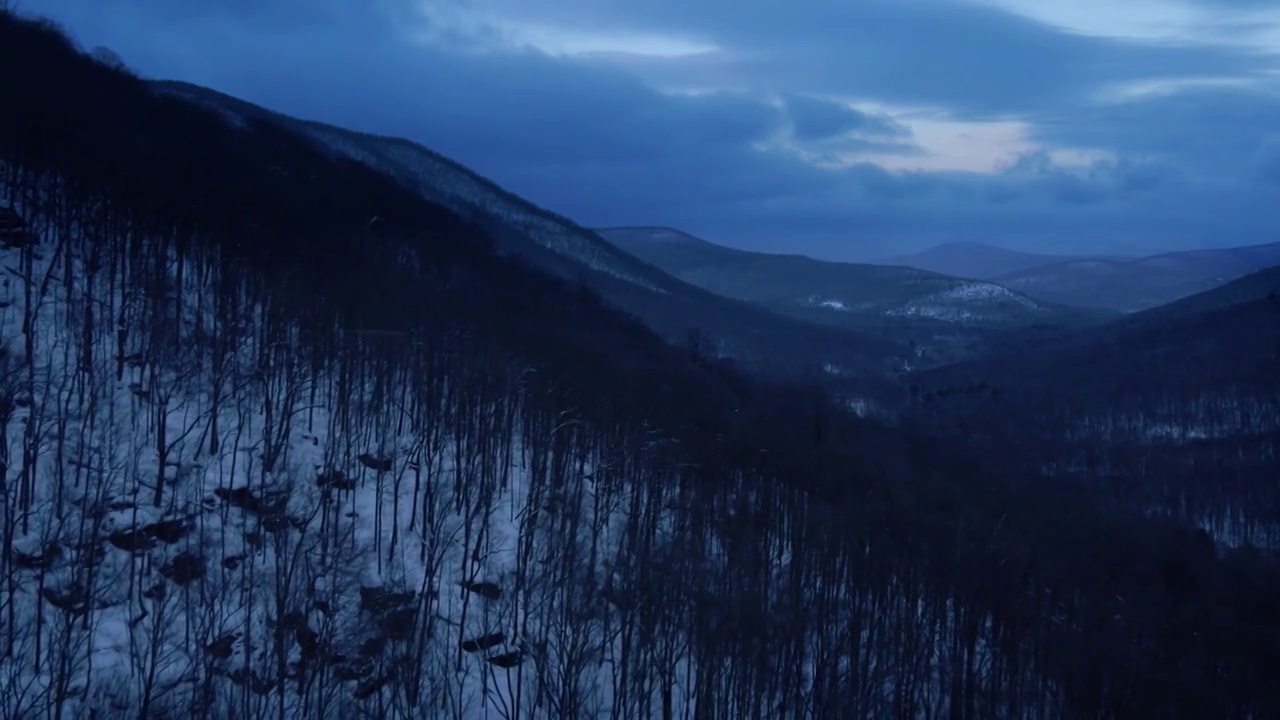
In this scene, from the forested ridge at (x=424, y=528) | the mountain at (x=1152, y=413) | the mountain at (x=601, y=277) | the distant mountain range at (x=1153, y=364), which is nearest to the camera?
the forested ridge at (x=424, y=528)

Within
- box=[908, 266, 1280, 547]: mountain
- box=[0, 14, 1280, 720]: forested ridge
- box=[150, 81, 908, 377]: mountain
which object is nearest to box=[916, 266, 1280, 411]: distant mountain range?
box=[908, 266, 1280, 547]: mountain

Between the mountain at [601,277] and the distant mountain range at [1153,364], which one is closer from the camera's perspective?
the distant mountain range at [1153,364]

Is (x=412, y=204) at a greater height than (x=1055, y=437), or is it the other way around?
(x=412, y=204)

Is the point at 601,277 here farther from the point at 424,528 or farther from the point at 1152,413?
the point at 424,528

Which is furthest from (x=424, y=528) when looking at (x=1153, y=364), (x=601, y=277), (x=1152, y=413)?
(x=601, y=277)

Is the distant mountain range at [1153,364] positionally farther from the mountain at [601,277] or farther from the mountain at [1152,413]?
the mountain at [601,277]

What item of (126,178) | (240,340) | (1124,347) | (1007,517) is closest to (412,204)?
(126,178)

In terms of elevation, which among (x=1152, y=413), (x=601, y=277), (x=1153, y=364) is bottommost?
(x=1152, y=413)

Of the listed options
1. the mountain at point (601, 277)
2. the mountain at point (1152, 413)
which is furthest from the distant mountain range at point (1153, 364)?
the mountain at point (601, 277)

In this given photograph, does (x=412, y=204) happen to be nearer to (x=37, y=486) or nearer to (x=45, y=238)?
(x=45, y=238)
